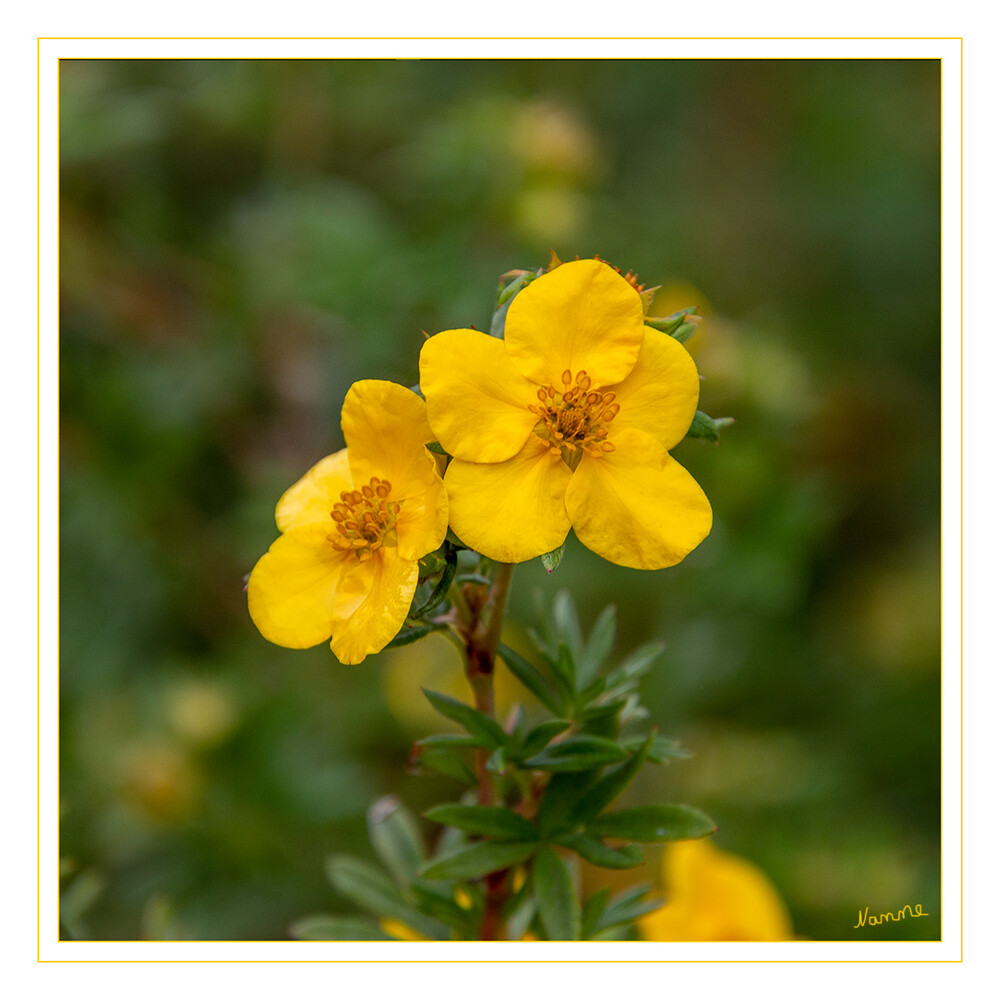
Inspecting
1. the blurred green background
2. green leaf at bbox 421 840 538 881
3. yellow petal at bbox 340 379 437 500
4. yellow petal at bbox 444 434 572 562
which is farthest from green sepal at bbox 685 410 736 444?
the blurred green background

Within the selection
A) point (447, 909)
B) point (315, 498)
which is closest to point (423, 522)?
point (315, 498)

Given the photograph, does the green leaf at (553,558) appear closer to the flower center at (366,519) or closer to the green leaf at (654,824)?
the flower center at (366,519)

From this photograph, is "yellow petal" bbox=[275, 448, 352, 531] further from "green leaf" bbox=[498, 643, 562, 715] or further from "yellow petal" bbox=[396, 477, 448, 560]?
"green leaf" bbox=[498, 643, 562, 715]

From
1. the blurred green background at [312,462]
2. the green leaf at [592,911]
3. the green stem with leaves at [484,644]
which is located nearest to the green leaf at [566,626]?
the green stem with leaves at [484,644]

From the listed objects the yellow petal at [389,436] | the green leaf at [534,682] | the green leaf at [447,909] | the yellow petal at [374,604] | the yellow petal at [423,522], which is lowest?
A: the green leaf at [447,909]
